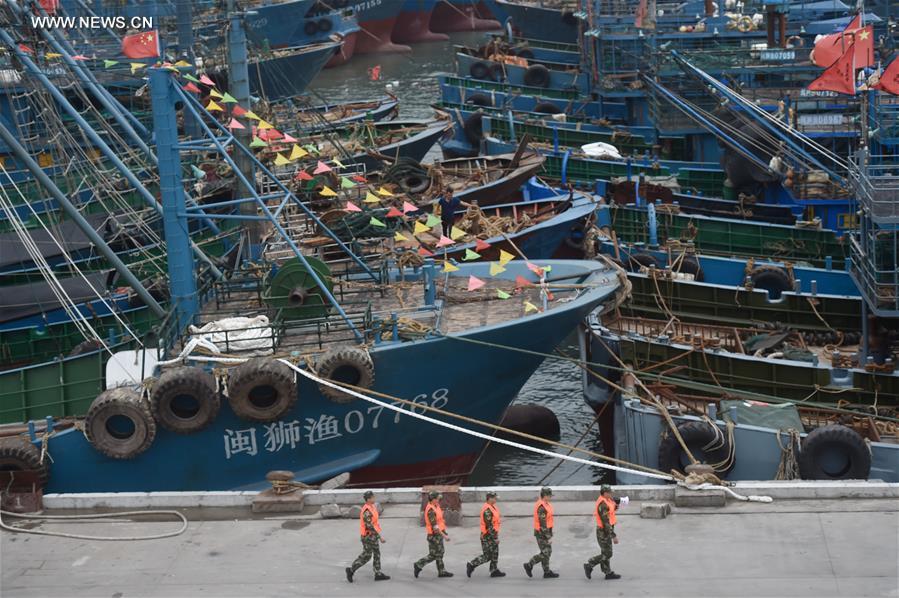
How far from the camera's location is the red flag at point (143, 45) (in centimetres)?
2588

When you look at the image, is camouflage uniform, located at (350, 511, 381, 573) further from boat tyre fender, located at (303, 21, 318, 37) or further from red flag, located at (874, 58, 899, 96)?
boat tyre fender, located at (303, 21, 318, 37)

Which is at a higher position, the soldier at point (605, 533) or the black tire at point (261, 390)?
the black tire at point (261, 390)

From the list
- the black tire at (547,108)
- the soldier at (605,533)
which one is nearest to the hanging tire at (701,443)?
the soldier at (605,533)

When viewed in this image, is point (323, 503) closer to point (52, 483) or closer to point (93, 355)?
point (52, 483)

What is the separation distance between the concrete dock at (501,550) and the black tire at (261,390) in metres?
2.19

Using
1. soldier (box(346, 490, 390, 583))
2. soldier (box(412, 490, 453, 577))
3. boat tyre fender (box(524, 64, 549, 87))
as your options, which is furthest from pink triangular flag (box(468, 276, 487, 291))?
boat tyre fender (box(524, 64, 549, 87))

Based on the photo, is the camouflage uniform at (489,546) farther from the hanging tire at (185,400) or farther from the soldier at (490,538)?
the hanging tire at (185,400)

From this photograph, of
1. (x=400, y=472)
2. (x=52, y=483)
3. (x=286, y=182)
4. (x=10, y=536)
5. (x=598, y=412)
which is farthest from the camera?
(x=286, y=182)

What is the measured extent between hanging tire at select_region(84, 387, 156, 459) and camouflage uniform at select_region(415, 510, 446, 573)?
227 inches

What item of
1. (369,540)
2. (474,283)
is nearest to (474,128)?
(474,283)

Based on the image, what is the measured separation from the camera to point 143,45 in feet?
85.7

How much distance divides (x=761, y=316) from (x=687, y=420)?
15.4 ft

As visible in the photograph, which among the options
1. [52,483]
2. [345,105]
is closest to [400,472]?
[52,483]

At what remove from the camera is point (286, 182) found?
29.8 meters
